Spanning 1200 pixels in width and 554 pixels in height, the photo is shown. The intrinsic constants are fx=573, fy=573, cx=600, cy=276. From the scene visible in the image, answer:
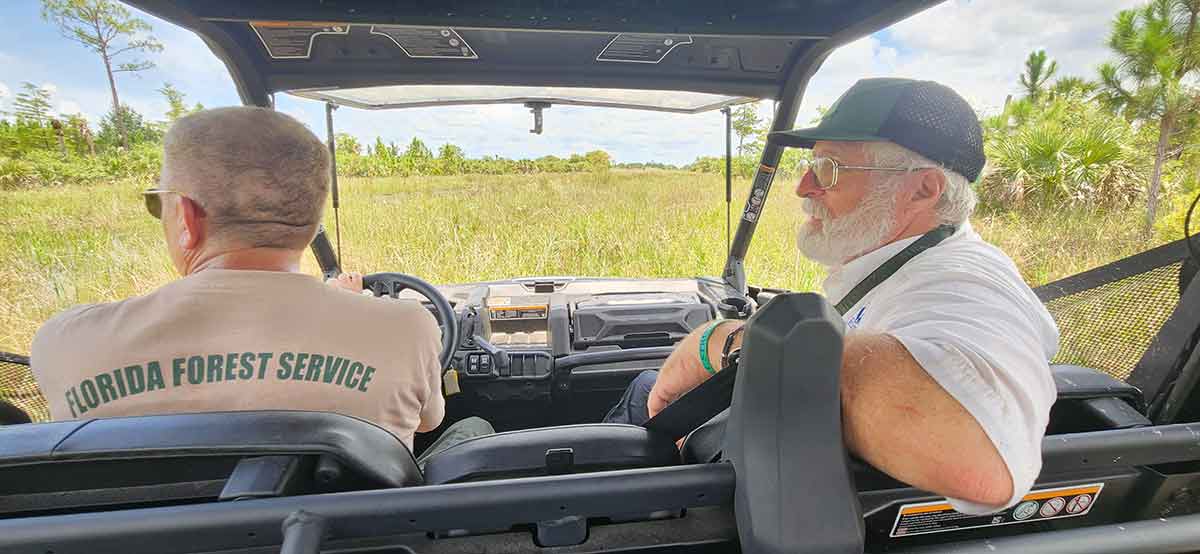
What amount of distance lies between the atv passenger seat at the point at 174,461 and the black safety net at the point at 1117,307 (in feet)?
5.72

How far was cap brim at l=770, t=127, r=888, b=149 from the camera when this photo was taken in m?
1.49

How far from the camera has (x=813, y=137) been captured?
1.56m

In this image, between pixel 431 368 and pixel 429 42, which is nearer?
pixel 431 368

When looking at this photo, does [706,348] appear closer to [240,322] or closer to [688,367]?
[688,367]

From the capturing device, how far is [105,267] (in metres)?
5.74

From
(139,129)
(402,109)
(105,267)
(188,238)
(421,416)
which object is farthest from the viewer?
(139,129)

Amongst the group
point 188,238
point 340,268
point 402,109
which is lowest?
point 340,268

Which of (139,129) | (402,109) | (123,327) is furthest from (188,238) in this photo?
(139,129)

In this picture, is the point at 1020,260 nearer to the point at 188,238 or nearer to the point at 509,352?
the point at 509,352

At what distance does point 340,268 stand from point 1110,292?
3449 mm

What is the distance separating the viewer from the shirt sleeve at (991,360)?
84 cm

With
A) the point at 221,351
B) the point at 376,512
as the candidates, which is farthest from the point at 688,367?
the point at 221,351

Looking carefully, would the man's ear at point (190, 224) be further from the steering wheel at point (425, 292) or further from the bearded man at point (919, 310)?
the bearded man at point (919, 310)

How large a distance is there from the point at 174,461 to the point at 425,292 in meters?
1.31
